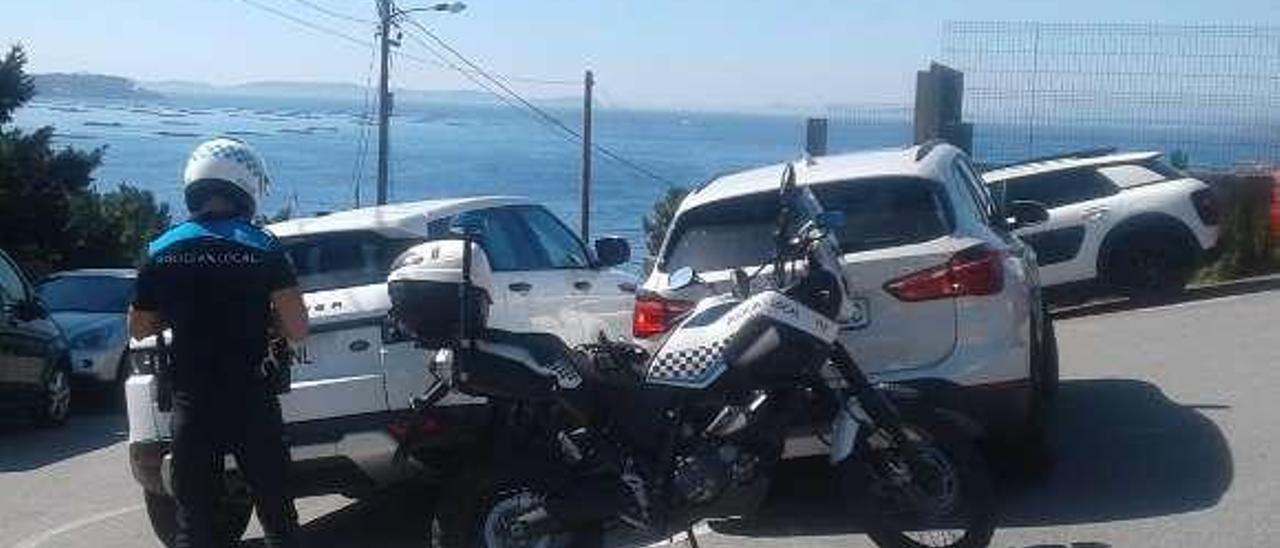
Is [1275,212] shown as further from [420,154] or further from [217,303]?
[420,154]

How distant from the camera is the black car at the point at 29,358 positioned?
14.7 metres

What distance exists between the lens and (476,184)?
5138 centimetres

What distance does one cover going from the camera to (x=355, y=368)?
8148 mm

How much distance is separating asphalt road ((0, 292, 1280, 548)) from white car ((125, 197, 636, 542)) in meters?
1.07

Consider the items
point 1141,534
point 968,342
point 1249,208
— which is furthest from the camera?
point 1249,208

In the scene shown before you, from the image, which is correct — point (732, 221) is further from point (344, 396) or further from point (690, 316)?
point (344, 396)

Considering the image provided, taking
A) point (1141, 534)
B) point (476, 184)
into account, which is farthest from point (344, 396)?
point (476, 184)

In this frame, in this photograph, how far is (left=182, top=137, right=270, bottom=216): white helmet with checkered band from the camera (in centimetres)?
665

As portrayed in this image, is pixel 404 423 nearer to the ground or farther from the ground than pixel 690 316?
Result: nearer to the ground

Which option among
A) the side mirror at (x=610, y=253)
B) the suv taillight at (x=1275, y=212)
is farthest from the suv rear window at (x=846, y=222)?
the suv taillight at (x=1275, y=212)

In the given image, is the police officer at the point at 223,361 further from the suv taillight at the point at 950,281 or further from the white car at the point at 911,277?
the suv taillight at the point at 950,281

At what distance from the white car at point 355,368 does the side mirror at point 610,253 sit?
3.44 feet

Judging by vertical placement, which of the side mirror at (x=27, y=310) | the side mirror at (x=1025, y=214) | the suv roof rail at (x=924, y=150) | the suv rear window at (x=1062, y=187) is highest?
the suv roof rail at (x=924, y=150)

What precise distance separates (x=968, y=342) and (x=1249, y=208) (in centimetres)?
1189
